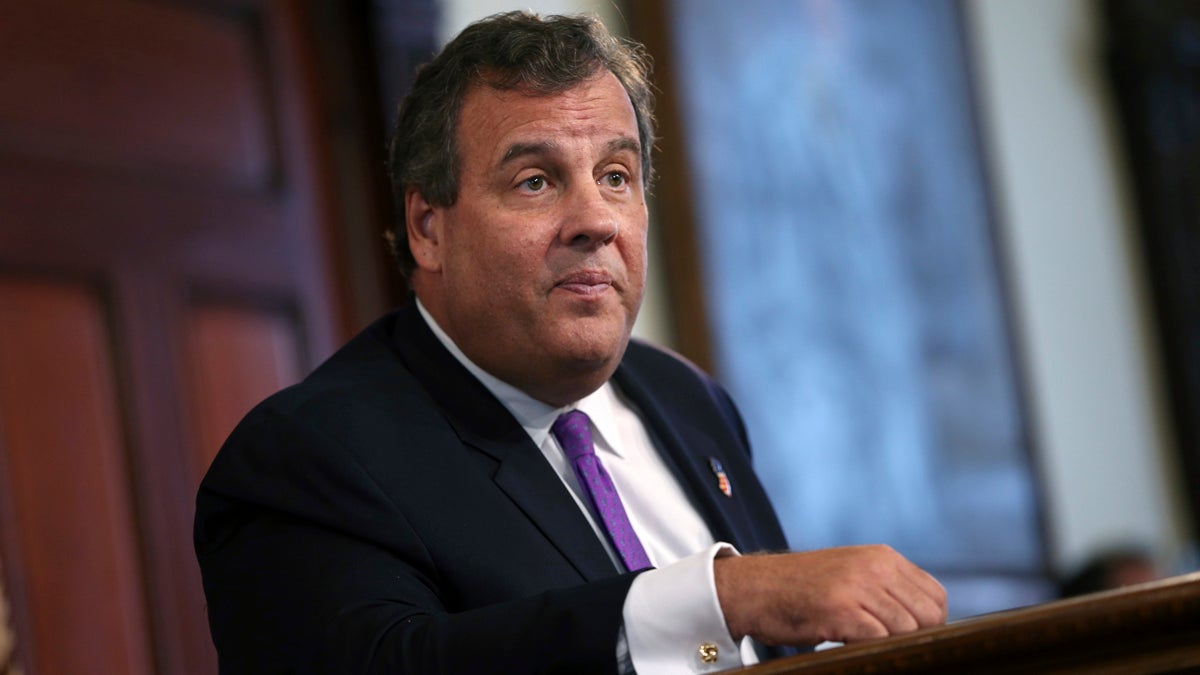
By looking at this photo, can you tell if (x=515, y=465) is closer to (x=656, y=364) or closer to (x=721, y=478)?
(x=721, y=478)

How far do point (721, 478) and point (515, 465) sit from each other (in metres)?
0.41

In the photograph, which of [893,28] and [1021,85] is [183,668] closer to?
[893,28]

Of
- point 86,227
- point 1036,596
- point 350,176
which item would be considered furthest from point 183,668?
point 1036,596

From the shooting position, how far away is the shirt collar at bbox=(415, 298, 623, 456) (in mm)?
2291

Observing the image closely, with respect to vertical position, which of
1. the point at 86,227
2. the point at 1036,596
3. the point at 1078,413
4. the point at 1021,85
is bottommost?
the point at 1036,596

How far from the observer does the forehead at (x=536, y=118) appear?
2211mm

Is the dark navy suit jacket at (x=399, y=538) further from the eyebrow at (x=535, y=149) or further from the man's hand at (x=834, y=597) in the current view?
the eyebrow at (x=535, y=149)

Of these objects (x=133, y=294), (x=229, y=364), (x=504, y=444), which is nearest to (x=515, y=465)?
(x=504, y=444)

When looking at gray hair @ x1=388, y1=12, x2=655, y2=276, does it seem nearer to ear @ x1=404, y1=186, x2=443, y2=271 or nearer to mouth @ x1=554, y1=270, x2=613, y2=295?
ear @ x1=404, y1=186, x2=443, y2=271

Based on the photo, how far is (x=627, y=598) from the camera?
1677 mm

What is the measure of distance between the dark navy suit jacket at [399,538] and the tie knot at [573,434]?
0.09m

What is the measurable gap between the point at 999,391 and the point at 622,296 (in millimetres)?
5277

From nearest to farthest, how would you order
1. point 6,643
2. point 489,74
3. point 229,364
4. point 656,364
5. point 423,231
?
point 489,74 < point 423,231 < point 656,364 < point 6,643 < point 229,364

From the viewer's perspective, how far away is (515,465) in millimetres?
2146
